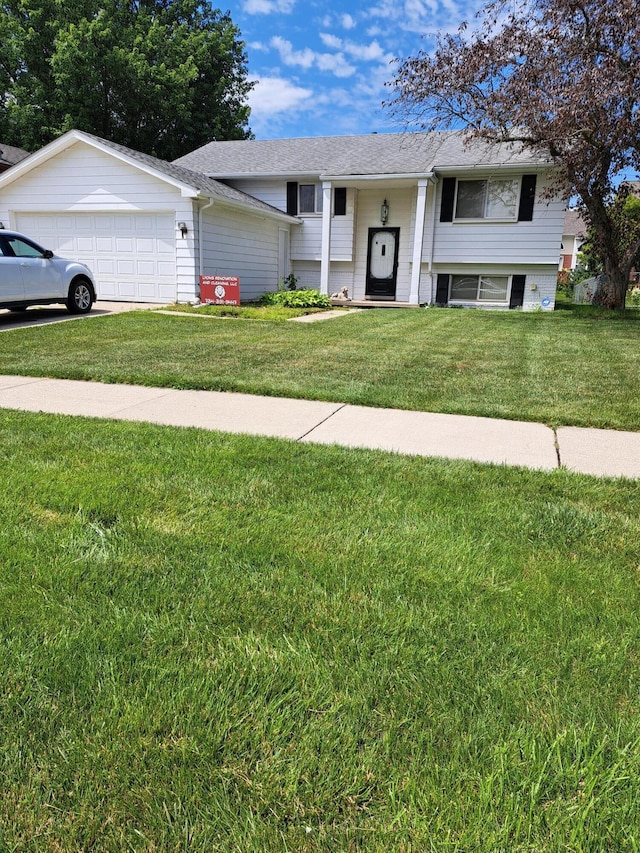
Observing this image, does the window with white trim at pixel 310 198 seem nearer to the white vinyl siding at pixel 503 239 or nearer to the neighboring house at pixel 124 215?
the neighboring house at pixel 124 215

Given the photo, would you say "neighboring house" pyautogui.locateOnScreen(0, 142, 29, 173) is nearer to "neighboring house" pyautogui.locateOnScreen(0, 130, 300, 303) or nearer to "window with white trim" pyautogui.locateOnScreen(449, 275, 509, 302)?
"neighboring house" pyautogui.locateOnScreen(0, 130, 300, 303)

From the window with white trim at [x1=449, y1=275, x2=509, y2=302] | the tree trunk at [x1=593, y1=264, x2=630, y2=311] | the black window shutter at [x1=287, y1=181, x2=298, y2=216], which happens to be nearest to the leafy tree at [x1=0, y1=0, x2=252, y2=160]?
the black window shutter at [x1=287, y1=181, x2=298, y2=216]

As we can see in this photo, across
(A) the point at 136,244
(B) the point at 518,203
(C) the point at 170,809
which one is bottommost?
(C) the point at 170,809

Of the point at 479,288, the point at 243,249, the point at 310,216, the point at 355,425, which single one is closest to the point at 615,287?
Answer: the point at 479,288

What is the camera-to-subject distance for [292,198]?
1775 cm

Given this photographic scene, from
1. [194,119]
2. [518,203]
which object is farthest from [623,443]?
[194,119]

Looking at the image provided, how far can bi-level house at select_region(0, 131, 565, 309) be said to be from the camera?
13516 millimetres

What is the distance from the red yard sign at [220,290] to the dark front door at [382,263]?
6.08 m

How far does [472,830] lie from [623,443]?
3268 millimetres

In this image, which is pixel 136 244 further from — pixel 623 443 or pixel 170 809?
pixel 170 809

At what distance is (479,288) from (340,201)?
5.01m

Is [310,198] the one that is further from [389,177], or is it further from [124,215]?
[124,215]

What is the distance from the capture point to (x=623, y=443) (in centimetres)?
386

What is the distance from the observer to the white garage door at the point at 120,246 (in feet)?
44.7
